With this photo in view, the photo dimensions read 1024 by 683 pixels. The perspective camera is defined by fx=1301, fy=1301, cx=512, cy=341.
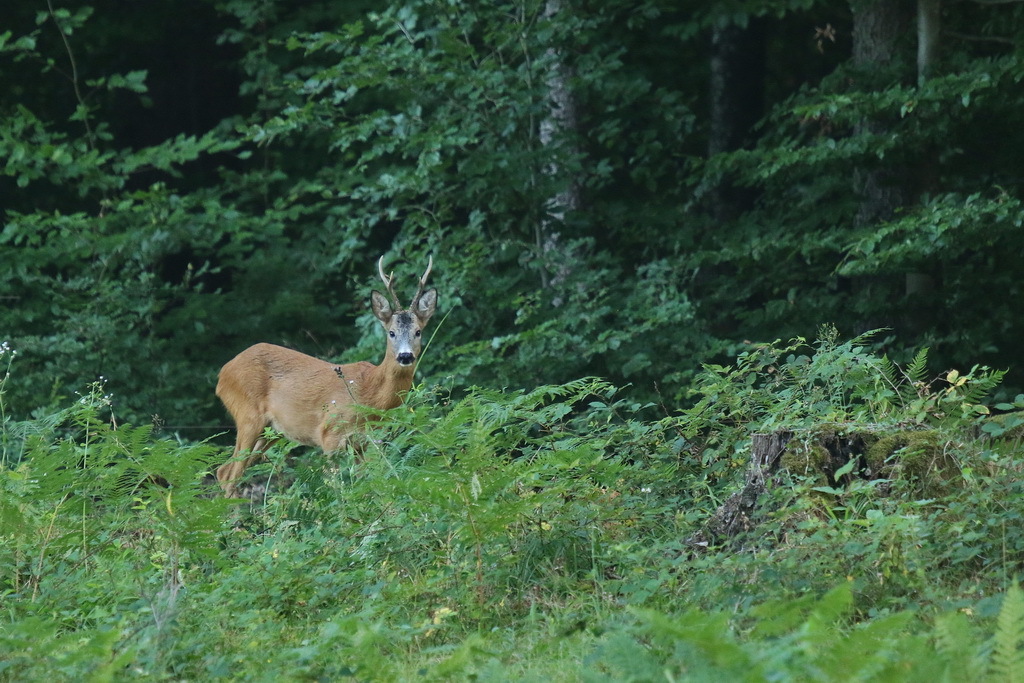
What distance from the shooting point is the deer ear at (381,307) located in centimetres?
967

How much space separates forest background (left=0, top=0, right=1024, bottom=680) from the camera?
4.38 metres

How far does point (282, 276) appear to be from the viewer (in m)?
13.4

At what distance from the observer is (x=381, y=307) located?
9766mm

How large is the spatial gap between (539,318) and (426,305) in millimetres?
926

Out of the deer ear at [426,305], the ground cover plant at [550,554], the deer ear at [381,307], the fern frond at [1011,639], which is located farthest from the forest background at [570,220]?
the fern frond at [1011,639]

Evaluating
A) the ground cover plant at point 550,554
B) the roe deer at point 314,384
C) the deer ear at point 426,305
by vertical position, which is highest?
the ground cover plant at point 550,554

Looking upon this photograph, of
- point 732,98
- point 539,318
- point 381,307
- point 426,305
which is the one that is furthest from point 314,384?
point 732,98

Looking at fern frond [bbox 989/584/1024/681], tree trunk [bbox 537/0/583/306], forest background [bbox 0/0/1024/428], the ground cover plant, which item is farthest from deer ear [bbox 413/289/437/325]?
fern frond [bbox 989/584/1024/681]

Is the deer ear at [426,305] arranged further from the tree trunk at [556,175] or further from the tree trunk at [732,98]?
the tree trunk at [732,98]

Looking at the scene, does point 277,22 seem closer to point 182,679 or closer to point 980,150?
point 980,150

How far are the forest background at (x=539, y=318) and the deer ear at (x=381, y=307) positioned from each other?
61cm

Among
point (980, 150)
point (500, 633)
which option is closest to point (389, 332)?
point (980, 150)

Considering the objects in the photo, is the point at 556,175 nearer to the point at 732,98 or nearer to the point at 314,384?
the point at 314,384

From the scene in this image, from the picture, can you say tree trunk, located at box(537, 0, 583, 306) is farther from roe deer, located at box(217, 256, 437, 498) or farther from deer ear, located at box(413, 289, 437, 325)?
roe deer, located at box(217, 256, 437, 498)
